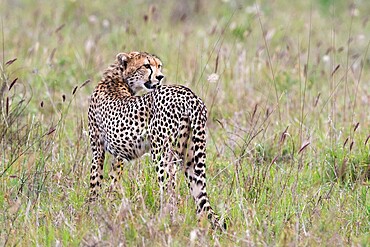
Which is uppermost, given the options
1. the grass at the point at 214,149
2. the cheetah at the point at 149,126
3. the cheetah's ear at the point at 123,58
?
the cheetah's ear at the point at 123,58

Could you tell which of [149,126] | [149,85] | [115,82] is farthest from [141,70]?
[149,126]

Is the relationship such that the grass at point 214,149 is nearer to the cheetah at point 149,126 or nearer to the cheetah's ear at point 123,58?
the cheetah at point 149,126

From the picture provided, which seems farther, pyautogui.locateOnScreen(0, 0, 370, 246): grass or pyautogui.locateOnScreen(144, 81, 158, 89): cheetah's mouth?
pyautogui.locateOnScreen(144, 81, 158, 89): cheetah's mouth

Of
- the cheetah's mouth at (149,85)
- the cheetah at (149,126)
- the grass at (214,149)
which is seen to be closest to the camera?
the grass at (214,149)

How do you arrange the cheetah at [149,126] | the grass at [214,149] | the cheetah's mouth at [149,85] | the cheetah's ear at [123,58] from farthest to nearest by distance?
the cheetah's ear at [123,58] < the cheetah's mouth at [149,85] < the cheetah at [149,126] < the grass at [214,149]

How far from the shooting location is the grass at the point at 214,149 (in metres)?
4.70

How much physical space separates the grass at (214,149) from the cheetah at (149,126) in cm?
10

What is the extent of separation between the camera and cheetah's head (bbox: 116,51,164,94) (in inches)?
228

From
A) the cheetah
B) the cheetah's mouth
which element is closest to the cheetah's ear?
the cheetah

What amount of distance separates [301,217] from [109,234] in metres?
1.07

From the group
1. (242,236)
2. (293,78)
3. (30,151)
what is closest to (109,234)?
(242,236)

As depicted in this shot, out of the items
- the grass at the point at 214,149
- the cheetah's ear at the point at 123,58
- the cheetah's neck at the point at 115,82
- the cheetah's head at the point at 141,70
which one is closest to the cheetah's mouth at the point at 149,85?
the cheetah's head at the point at 141,70

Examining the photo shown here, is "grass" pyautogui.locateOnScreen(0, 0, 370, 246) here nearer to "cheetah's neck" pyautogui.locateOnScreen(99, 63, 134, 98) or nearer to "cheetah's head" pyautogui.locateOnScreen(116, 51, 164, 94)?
"cheetah's neck" pyautogui.locateOnScreen(99, 63, 134, 98)

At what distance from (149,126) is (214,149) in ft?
4.69
